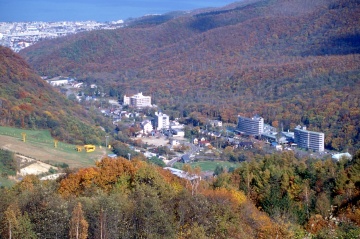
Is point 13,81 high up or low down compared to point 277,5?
down

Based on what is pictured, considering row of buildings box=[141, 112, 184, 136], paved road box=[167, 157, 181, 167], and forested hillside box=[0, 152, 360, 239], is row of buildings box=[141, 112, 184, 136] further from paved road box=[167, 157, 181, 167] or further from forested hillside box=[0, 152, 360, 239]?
forested hillside box=[0, 152, 360, 239]

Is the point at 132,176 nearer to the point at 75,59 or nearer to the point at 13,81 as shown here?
the point at 13,81

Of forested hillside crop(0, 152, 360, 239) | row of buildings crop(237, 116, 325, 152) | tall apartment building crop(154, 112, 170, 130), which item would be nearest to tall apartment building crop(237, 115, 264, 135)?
row of buildings crop(237, 116, 325, 152)

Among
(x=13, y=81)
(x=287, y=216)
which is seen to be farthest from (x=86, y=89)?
(x=287, y=216)

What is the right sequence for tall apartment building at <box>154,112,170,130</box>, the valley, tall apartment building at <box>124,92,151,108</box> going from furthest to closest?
tall apartment building at <box>124,92,151,108</box> → tall apartment building at <box>154,112,170,130</box> → the valley

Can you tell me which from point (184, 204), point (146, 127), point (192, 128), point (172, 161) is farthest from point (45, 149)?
point (184, 204)

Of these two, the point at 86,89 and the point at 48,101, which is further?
the point at 86,89
